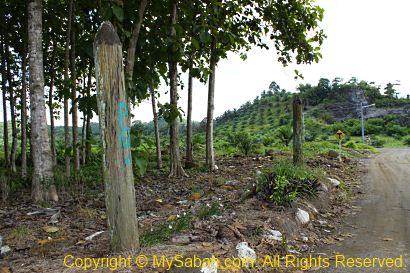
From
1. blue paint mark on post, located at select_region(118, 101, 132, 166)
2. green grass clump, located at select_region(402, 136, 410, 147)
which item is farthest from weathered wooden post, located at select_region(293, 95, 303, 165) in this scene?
green grass clump, located at select_region(402, 136, 410, 147)

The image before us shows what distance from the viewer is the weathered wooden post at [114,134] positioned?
119 inches

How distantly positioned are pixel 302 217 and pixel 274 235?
986 mm

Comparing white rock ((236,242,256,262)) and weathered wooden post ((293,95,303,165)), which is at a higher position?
weathered wooden post ((293,95,303,165))

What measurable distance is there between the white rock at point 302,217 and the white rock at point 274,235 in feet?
2.43

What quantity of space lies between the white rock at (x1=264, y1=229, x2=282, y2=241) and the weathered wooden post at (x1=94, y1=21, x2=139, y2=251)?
1.92 m

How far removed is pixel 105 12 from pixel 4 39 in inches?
240

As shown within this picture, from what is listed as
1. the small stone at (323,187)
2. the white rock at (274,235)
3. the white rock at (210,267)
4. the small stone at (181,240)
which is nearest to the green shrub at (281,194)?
the white rock at (274,235)

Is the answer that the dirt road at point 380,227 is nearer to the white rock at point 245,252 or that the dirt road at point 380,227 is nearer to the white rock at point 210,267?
the white rock at point 245,252

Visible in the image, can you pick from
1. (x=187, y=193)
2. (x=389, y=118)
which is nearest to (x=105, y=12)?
(x=187, y=193)

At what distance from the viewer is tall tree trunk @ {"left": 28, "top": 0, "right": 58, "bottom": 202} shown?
5.55 metres

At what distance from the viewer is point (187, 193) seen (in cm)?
689

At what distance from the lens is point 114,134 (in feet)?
9.89

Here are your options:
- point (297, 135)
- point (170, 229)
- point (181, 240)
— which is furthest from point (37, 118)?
point (297, 135)

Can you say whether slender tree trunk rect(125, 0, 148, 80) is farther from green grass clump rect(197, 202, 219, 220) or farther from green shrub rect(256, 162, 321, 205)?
green shrub rect(256, 162, 321, 205)
